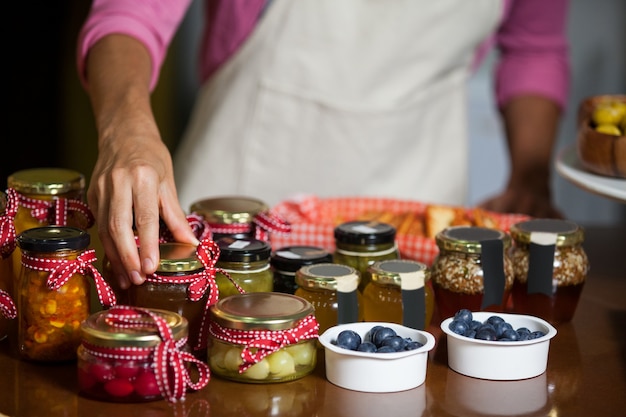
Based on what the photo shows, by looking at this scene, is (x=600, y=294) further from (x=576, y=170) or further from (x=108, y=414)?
(x=108, y=414)

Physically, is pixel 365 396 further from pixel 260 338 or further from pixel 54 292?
pixel 54 292

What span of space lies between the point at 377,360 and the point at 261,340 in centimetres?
12

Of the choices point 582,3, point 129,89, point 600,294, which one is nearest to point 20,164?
point 582,3

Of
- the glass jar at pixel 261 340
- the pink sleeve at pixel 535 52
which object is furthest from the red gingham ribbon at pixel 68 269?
the pink sleeve at pixel 535 52

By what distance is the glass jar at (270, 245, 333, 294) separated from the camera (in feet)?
3.95

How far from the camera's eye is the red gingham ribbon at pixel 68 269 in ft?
3.38

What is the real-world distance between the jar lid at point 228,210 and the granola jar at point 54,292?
0.81 ft

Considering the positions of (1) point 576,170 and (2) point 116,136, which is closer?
(2) point 116,136

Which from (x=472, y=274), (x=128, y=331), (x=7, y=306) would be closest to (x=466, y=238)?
(x=472, y=274)

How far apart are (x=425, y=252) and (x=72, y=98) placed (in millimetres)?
2605

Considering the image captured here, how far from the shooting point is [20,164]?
13.9 ft

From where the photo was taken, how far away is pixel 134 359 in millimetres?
946

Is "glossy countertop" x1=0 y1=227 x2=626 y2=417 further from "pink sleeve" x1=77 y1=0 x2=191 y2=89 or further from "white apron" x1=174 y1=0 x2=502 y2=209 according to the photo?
"white apron" x1=174 y1=0 x2=502 y2=209

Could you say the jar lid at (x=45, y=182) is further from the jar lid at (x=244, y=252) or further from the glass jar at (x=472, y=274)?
the glass jar at (x=472, y=274)
